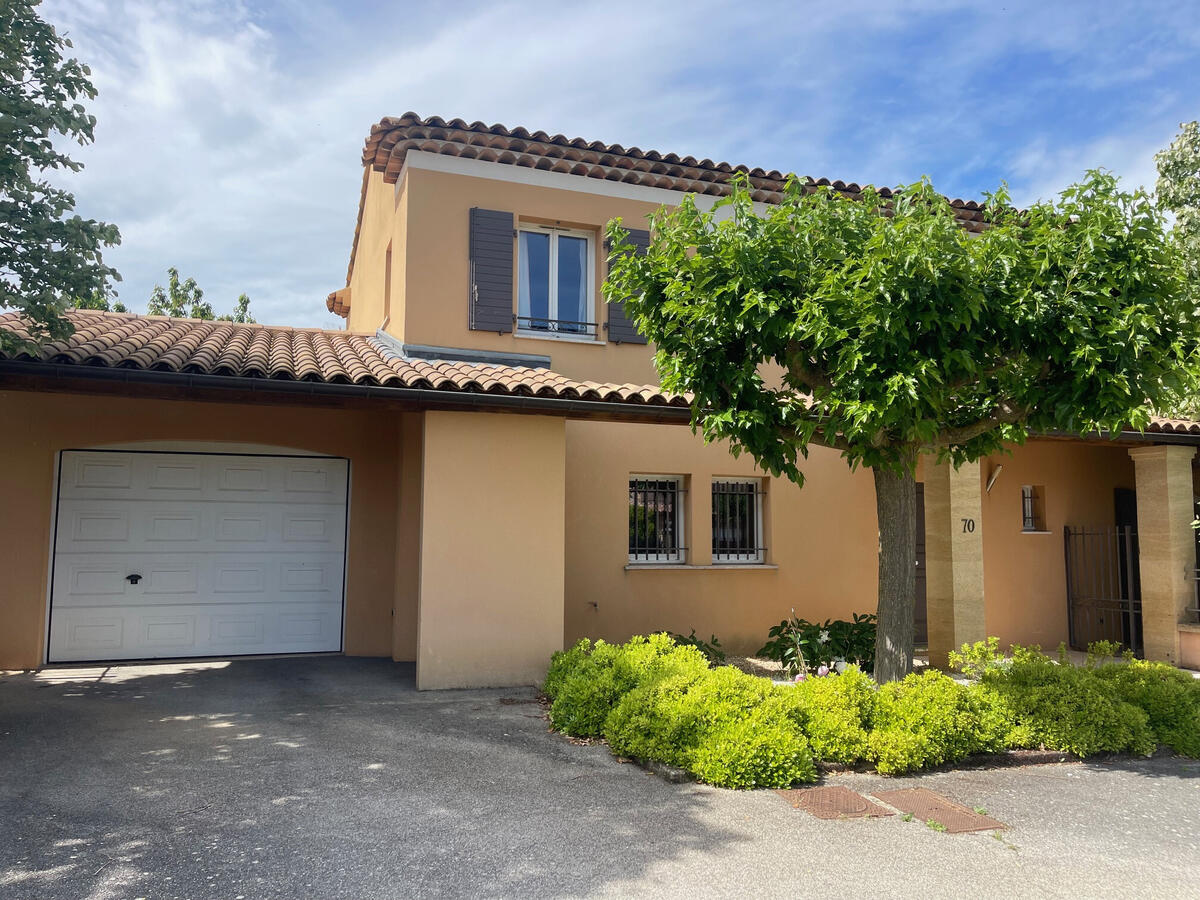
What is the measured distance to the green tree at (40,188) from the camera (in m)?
6.43

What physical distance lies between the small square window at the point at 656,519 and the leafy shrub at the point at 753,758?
5.09 m

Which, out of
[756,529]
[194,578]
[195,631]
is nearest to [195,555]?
[194,578]

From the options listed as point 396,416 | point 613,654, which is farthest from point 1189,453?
point 396,416

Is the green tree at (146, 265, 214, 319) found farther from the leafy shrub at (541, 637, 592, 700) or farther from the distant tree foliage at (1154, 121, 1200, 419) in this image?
the distant tree foliage at (1154, 121, 1200, 419)

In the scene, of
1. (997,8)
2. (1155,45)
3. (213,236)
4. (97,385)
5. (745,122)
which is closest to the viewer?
(97,385)

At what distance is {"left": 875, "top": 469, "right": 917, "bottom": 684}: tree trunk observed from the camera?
24.1ft

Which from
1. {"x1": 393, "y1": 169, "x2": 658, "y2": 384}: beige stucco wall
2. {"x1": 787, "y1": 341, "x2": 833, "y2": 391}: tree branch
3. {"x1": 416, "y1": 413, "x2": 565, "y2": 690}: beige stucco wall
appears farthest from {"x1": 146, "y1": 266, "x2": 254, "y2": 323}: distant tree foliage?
{"x1": 787, "y1": 341, "x2": 833, "y2": 391}: tree branch

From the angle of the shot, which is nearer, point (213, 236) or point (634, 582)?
point (634, 582)

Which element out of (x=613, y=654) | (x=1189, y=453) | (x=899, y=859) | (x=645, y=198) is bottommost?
(x=899, y=859)

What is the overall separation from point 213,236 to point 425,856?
2332cm

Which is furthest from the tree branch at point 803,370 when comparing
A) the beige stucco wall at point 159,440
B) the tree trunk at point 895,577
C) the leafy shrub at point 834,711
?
the beige stucco wall at point 159,440

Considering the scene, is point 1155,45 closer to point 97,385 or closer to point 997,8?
point 997,8

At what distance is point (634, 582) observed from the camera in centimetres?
1070

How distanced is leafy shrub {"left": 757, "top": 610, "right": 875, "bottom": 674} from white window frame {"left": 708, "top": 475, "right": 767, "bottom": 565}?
3.72 feet
